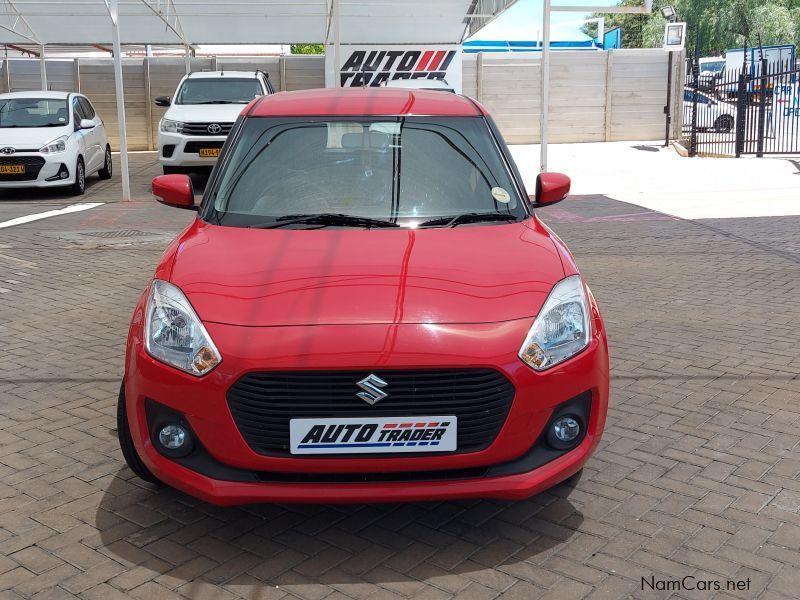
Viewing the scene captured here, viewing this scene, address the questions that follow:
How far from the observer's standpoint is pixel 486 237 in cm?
416

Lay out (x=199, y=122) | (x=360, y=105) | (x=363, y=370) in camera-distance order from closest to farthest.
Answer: (x=363, y=370) → (x=360, y=105) → (x=199, y=122)

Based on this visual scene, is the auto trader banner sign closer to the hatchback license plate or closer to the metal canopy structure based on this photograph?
the metal canopy structure

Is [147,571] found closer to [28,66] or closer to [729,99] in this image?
[729,99]

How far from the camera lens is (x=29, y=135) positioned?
15.1 metres

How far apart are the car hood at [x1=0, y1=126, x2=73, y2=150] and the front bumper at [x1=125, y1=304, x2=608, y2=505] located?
12741 mm

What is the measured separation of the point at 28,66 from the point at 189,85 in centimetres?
1102

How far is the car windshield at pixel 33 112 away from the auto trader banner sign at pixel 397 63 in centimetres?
1003

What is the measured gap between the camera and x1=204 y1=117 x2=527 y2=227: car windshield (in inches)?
175

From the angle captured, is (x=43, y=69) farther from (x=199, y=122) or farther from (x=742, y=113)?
(x=742, y=113)

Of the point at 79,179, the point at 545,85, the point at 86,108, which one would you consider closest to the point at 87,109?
the point at 86,108

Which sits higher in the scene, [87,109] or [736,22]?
[736,22]

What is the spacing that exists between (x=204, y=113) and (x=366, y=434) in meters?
13.4

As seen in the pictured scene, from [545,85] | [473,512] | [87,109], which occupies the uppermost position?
[545,85]

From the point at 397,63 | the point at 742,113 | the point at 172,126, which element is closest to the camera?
the point at 172,126
